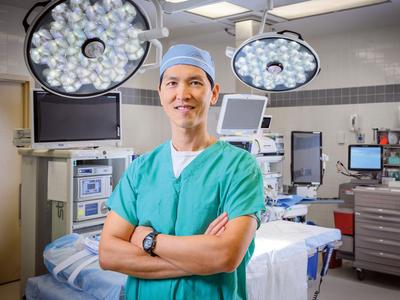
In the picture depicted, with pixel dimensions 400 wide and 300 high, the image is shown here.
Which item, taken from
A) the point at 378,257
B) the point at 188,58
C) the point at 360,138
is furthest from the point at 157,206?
the point at 360,138

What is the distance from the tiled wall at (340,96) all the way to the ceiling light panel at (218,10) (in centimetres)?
204

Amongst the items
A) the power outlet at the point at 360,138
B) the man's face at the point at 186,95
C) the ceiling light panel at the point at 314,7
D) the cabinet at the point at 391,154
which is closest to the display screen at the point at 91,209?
the man's face at the point at 186,95

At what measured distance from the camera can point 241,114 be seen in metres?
4.01

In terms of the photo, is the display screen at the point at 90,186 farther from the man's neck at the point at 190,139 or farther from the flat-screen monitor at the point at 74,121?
the man's neck at the point at 190,139

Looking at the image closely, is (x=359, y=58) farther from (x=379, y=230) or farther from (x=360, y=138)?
(x=379, y=230)

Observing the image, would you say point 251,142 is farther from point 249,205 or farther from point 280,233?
point 249,205

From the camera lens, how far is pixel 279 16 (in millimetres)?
5137

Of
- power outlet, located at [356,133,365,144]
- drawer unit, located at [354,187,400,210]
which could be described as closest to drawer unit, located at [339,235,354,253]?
drawer unit, located at [354,187,400,210]

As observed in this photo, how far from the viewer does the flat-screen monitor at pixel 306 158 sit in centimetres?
448

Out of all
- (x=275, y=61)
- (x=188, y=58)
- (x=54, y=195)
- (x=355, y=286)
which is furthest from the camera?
(x=355, y=286)

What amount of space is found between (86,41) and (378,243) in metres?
4.21

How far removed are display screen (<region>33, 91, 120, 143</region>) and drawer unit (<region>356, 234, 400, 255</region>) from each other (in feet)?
9.69

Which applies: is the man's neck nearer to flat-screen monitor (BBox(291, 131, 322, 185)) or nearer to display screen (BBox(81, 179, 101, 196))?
display screen (BBox(81, 179, 101, 196))

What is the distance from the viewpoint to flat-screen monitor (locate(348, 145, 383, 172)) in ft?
16.9
